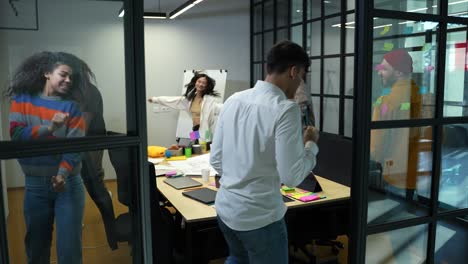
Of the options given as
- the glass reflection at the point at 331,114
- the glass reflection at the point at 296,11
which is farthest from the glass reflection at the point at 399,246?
the glass reflection at the point at 296,11

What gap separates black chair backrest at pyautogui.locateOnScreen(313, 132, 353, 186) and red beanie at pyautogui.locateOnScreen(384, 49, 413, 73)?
53.3 inches

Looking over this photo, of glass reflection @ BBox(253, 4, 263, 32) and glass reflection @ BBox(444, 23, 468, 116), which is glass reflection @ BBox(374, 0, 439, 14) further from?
glass reflection @ BBox(253, 4, 263, 32)

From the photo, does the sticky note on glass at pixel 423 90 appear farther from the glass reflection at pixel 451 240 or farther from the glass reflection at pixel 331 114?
the glass reflection at pixel 331 114

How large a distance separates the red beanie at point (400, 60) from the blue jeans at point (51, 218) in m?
1.23

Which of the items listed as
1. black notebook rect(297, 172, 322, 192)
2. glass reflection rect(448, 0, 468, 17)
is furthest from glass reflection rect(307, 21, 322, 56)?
glass reflection rect(448, 0, 468, 17)

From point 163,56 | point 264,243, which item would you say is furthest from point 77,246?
point 163,56

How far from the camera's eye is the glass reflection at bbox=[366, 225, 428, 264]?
172cm

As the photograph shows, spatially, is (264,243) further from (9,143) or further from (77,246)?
(9,143)

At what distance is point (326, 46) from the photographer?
4.75 meters

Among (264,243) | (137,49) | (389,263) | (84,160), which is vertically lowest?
(389,263)

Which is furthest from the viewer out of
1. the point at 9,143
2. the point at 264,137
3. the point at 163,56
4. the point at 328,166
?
the point at 163,56

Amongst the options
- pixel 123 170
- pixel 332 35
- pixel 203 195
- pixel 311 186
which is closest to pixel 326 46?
pixel 332 35

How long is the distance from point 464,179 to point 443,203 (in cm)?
17

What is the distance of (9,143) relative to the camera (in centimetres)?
105
